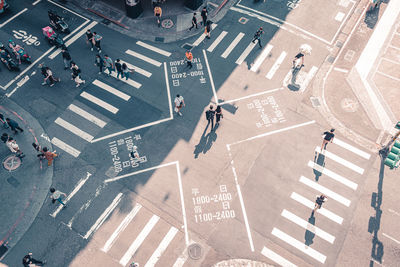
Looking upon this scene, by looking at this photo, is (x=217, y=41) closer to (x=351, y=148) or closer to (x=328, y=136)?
(x=328, y=136)

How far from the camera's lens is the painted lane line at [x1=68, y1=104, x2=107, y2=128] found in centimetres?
2347

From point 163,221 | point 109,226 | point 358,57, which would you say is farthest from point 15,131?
point 358,57

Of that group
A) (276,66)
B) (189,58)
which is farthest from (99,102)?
(276,66)

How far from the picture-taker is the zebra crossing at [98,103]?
22.8 meters

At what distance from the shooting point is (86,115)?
23.9 metres

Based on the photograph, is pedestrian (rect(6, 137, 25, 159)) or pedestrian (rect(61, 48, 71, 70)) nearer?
pedestrian (rect(6, 137, 25, 159))

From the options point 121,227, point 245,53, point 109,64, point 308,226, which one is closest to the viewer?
point 121,227

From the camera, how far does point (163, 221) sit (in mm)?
19453

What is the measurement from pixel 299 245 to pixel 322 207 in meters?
3.09

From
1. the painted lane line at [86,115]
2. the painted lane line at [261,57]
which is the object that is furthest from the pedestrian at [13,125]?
the painted lane line at [261,57]

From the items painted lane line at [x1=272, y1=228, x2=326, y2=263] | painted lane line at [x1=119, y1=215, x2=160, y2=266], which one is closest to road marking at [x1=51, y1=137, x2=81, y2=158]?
painted lane line at [x1=119, y1=215, x2=160, y2=266]

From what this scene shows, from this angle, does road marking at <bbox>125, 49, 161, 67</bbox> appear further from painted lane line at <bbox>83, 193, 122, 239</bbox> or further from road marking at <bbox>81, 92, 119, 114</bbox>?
painted lane line at <bbox>83, 193, 122, 239</bbox>

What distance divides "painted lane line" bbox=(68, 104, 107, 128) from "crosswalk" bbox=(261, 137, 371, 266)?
14.7 meters

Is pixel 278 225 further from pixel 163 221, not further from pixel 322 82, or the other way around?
pixel 322 82
